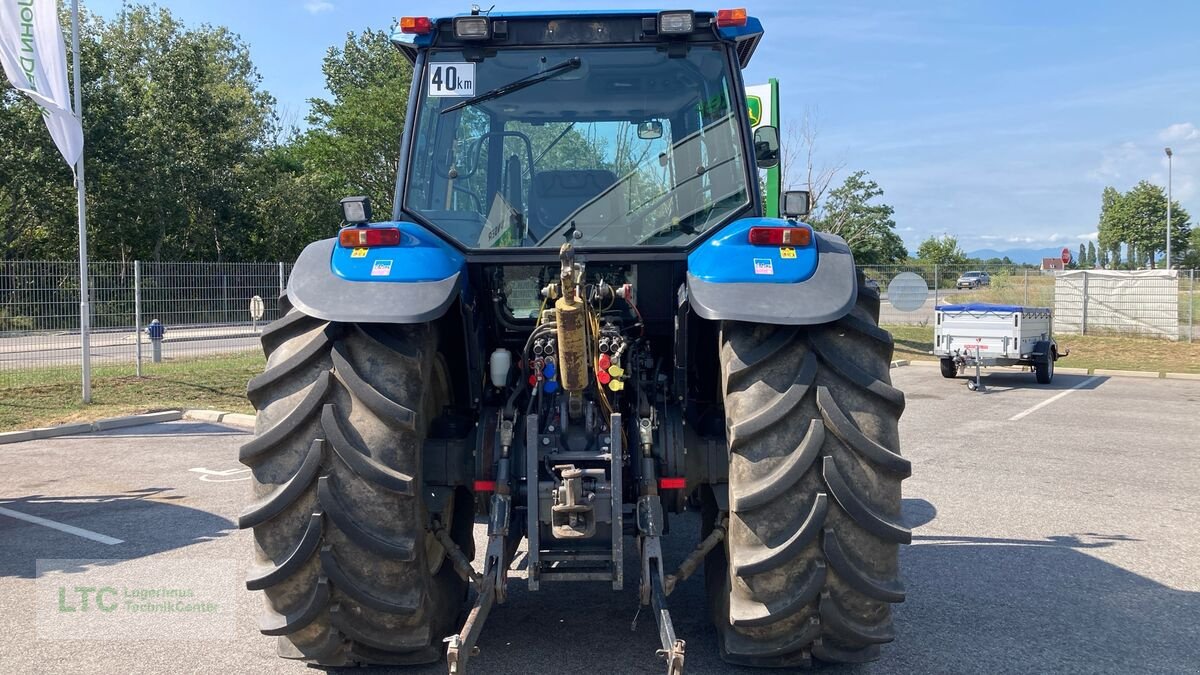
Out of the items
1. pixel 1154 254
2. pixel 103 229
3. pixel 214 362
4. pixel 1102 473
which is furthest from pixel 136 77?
pixel 1154 254

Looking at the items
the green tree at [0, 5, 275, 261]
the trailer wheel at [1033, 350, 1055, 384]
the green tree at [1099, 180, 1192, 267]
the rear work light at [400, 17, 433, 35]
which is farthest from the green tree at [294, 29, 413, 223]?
the green tree at [1099, 180, 1192, 267]

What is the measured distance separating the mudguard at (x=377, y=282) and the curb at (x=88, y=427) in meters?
8.49

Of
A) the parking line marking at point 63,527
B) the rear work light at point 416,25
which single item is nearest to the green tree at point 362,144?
the parking line marking at point 63,527

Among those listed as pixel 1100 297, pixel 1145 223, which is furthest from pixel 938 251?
pixel 1100 297

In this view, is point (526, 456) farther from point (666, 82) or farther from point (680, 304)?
point (666, 82)

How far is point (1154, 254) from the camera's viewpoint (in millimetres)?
56938

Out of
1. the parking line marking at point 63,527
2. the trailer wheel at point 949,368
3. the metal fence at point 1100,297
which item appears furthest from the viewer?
the metal fence at point 1100,297

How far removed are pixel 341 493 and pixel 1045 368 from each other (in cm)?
1631

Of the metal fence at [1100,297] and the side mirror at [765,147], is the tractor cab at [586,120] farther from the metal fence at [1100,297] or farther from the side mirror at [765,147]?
the metal fence at [1100,297]

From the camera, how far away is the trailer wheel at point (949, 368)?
17.5 m

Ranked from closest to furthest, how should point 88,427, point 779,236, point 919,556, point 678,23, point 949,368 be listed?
point 779,236, point 678,23, point 919,556, point 88,427, point 949,368

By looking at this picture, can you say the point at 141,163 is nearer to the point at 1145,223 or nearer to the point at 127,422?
the point at 127,422

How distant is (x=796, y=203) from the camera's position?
3.99 m

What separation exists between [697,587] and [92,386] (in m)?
12.1
